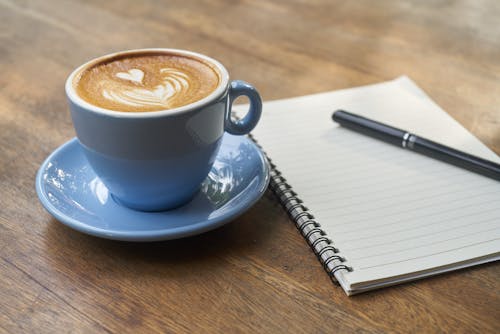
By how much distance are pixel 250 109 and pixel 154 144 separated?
16 cm

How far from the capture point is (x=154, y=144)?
1.85 feet

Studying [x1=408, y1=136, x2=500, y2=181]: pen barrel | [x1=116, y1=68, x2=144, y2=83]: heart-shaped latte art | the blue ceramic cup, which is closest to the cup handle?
the blue ceramic cup

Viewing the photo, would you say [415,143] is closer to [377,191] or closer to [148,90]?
[377,191]

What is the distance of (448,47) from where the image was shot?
43.9 inches

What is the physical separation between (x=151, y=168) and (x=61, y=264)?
0.45 feet

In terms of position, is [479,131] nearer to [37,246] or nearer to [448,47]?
[448,47]

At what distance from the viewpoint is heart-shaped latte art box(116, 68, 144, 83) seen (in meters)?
0.63

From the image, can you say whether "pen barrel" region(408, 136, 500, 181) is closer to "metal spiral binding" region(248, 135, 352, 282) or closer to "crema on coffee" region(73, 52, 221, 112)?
"metal spiral binding" region(248, 135, 352, 282)

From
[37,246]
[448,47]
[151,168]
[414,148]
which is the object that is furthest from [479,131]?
[37,246]

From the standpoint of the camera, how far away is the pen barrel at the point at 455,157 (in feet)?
2.34

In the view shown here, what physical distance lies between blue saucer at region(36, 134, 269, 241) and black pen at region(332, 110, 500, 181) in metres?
0.17

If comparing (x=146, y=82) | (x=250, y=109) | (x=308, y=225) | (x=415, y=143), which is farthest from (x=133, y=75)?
(x=415, y=143)

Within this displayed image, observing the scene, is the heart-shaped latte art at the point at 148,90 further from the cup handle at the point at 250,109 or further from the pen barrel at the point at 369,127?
the pen barrel at the point at 369,127

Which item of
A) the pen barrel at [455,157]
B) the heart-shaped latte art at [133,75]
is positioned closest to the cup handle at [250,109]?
the heart-shaped latte art at [133,75]
